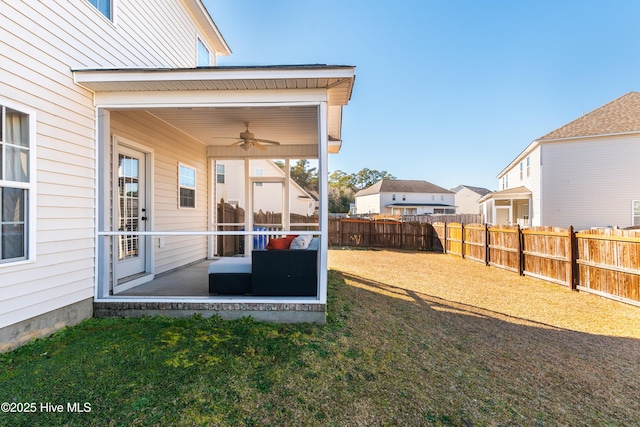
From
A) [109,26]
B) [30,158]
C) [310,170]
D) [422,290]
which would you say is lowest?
[422,290]

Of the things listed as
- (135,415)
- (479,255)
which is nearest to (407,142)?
(479,255)

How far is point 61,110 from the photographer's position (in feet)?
12.2

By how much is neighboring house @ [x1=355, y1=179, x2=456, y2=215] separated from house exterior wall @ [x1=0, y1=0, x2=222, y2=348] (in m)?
33.3

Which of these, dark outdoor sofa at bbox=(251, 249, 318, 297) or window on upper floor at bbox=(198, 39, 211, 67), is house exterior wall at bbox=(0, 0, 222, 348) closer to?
dark outdoor sofa at bbox=(251, 249, 318, 297)

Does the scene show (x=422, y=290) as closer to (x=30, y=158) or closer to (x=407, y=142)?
(x=30, y=158)

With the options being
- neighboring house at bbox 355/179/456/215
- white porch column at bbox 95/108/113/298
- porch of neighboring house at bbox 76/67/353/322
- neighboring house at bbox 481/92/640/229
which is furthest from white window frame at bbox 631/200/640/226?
neighboring house at bbox 355/179/456/215

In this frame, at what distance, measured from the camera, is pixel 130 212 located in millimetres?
5352

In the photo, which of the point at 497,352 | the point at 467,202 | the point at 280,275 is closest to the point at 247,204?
the point at 280,275

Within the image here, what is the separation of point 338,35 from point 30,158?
13771mm

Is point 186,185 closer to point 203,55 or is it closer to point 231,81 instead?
point 231,81

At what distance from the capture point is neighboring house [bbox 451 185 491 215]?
A: 40.8m

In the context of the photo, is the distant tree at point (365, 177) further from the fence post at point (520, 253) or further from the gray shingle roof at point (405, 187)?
the fence post at point (520, 253)

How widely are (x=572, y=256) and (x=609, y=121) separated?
11.9 metres

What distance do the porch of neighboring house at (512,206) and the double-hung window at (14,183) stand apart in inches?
651
